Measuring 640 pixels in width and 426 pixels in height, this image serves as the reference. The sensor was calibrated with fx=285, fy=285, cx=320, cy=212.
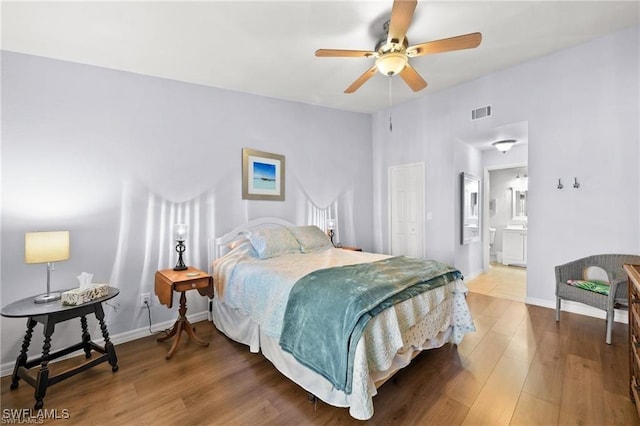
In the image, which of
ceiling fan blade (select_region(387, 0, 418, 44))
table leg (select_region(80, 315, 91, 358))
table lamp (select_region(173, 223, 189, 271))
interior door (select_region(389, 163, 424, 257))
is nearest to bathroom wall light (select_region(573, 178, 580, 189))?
interior door (select_region(389, 163, 424, 257))

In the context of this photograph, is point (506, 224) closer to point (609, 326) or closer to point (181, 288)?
point (609, 326)

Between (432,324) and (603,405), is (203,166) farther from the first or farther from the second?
(603,405)

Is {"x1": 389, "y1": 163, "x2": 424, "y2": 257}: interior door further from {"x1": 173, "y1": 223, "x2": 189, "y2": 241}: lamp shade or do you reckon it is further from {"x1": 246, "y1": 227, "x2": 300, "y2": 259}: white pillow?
{"x1": 173, "y1": 223, "x2": 189, "y2": 241}: lamp shade

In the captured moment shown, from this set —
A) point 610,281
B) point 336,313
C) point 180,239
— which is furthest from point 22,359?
point 610,281

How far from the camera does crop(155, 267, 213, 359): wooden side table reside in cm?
247

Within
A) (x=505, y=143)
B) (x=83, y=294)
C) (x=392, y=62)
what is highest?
(x=392, y=62)

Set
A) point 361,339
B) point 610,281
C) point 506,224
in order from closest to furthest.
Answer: point 361,339
point 610,281
point 506,224

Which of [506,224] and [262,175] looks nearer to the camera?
[262,175]

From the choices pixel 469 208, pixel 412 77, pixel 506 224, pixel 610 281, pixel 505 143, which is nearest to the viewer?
pixel 412 77

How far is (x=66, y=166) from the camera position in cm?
257

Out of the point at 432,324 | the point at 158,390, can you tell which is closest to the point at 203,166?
the point at 158,390

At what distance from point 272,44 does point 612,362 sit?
Result: 3882mm

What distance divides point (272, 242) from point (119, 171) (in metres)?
1.66

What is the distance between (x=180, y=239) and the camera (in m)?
3.00
